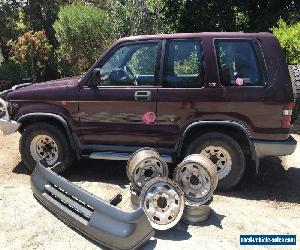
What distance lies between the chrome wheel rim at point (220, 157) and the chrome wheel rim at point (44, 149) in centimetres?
228

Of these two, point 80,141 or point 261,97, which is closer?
point 261,97

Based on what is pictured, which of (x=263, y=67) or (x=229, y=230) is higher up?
(x=263, y=67)

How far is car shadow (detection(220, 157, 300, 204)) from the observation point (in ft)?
19.6

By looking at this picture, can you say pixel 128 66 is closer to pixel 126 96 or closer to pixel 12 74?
pixel 126 96

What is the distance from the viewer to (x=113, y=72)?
19.9ft

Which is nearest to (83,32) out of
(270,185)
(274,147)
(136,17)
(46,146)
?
(136,17)

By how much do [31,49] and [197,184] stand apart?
10.7 m

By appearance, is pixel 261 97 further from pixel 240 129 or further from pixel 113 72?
pixel 113 72

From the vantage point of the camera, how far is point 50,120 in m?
6.43

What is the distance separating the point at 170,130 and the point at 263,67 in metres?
1.51

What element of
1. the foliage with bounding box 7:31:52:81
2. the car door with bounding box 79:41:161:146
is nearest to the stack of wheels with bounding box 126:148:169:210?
the car door with bounding box 79:41:161:146

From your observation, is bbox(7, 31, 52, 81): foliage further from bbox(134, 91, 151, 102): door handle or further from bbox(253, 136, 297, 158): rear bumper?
bbox(253, 136, 297, 158): rear bumper

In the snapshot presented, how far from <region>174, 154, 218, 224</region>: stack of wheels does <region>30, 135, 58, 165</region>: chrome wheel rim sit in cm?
214

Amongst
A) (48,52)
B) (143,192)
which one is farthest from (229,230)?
(48,52)
